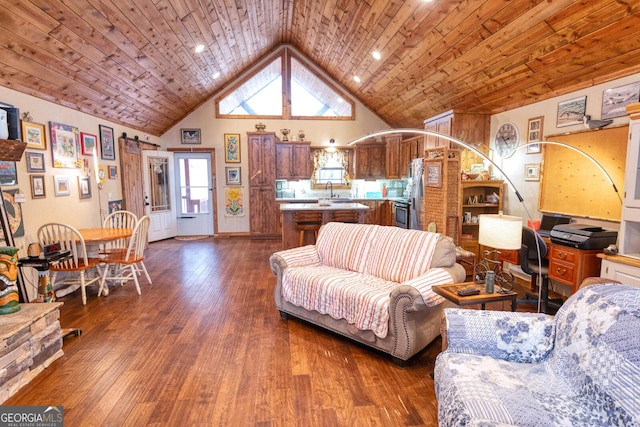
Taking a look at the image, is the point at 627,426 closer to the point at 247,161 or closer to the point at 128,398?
the point at 128,398

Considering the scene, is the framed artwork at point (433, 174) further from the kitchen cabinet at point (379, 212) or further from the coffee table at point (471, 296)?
the coffee table at point (471, 296)

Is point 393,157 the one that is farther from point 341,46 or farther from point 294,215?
point 294,215

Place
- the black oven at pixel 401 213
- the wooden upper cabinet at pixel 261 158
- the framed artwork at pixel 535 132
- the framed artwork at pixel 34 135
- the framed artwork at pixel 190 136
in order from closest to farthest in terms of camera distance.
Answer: the framed artwork at pixel 34 135 < the framed artwork at pixel 535 132 < the black oven at pixel 401 213 < the wooden upper cabinet at pixel 261 158 < the framed artwork at pixel 190 136

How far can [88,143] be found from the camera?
5.02 meters

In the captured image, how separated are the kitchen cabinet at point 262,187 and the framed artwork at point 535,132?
4943mm

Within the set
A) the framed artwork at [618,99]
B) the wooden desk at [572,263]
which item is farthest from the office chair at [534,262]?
the framed artwork at [618,99]

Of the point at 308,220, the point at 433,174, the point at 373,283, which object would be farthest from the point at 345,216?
the point at 373,283

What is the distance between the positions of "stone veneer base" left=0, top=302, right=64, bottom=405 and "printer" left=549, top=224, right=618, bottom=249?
427cm

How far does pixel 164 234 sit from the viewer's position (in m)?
7.52

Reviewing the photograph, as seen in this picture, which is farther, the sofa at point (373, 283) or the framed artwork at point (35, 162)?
the framed artwork at point (35, 162)

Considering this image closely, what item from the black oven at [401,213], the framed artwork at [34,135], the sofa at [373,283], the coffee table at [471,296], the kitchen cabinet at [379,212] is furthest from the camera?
the kitchen cabinet at [379,212]

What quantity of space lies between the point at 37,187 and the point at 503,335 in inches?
187

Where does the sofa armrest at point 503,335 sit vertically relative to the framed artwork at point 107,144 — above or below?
below

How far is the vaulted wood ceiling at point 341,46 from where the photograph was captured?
297 centimetres
